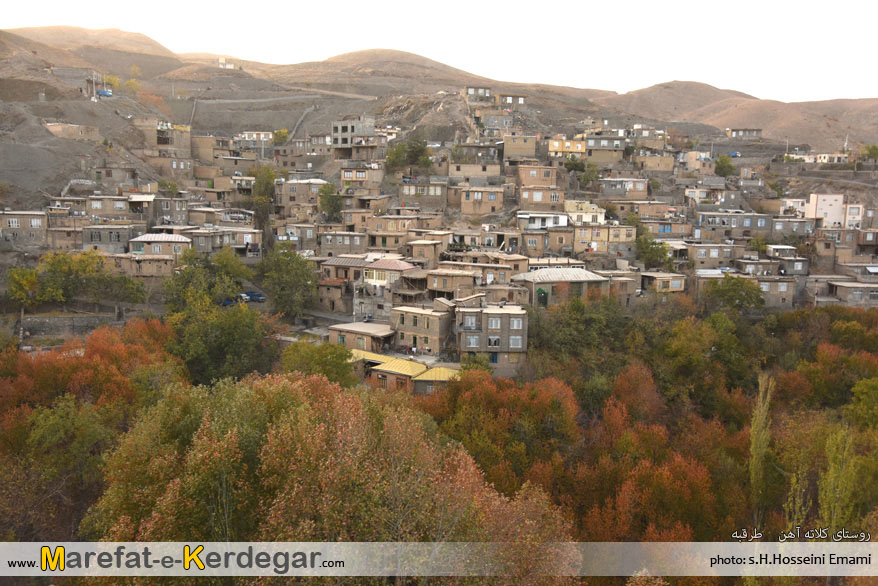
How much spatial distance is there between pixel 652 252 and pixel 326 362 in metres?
13.8

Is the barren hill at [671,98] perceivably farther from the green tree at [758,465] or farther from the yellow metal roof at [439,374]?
the green tree at [758,465]

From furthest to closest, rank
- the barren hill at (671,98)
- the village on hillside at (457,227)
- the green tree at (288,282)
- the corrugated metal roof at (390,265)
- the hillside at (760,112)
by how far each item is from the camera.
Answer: the barren hill at (671,98) → the hillside at (760,112) → the green tree at (288,282) → the corrugated metal roof at (390,265) → the village on hillside at (457,227)

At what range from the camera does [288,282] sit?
22984 mm

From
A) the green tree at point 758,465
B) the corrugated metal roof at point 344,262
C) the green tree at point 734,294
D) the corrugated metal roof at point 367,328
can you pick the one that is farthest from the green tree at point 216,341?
the green tree at point 734,294

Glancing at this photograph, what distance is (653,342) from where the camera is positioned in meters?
21.2

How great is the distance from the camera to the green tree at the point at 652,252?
2469 cm

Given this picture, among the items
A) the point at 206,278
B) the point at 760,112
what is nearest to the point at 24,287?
the point at 206,278

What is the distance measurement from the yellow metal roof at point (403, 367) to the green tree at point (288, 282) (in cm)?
526

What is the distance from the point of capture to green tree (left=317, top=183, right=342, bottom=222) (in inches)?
1112

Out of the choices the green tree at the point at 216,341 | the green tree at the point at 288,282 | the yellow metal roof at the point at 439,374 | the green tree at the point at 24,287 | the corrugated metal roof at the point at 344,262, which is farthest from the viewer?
the corrugated metal roof at the point at 344,262

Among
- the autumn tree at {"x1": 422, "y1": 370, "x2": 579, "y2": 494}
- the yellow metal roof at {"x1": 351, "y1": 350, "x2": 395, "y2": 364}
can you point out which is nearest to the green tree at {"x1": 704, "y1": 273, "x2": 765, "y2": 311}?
the autumn tree at {"x1": 422, "y1": 370, "x2": 579, "y2": 494}

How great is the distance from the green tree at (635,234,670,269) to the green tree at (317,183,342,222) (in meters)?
12.9

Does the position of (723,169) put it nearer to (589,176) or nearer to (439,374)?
(589,176)

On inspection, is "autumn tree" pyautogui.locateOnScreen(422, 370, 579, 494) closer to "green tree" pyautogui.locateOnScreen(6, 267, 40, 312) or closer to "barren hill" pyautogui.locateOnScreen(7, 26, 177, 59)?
"green tree" pyautogui.locateOnScreen(6, 267, 40, 312)
